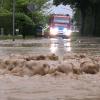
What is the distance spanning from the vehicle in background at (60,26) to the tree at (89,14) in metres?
2.53

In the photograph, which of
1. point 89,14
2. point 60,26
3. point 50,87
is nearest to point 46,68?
point 50,87

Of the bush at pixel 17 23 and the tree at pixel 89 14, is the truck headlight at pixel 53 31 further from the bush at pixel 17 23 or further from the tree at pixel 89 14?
the bush at pixel 17 23

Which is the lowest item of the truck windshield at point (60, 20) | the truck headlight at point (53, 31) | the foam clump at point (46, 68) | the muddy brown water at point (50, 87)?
the truck headlight at point (53, 31)

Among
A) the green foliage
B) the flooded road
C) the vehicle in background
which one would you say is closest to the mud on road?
the flooded road

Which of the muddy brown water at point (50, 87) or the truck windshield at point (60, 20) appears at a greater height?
the muddy brown water at point (50, 87)

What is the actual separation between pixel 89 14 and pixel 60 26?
8360mm

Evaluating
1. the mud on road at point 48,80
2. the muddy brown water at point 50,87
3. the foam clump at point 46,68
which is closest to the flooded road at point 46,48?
the foam clump at point 46,68

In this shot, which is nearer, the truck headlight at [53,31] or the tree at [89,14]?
the truck headlight at [53,31]

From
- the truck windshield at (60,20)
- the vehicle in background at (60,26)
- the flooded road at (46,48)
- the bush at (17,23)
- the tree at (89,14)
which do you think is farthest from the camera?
the tree at (89,14)

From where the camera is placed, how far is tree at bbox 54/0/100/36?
62.1 metres

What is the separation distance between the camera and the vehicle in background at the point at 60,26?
58400 mm

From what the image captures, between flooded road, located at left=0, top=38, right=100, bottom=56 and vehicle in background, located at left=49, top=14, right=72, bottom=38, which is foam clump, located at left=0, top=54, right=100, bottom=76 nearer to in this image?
flooded road, located at left=0, top=38, right=100, bottom=56

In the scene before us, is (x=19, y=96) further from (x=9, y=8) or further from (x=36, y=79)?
(x=9, y=8)

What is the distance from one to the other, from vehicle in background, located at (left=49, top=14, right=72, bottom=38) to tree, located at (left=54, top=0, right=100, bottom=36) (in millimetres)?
2527
